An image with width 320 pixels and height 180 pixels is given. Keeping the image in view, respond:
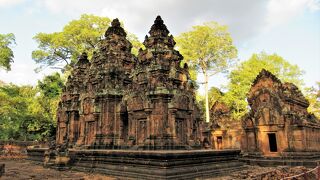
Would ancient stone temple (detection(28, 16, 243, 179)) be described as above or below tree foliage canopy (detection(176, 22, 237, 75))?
below

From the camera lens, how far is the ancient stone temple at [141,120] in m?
7.48

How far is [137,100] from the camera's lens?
385 inches

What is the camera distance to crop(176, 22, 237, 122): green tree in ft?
88.7

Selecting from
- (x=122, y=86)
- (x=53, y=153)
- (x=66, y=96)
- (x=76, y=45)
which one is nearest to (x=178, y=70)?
(x=122, y=86)

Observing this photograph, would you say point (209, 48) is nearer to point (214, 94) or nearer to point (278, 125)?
point (214, 94)

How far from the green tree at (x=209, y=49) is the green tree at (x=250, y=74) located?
1.76m

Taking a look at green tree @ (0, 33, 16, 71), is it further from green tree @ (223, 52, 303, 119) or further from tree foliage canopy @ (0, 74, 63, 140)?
green tree @ (223, 52, 303, 119)

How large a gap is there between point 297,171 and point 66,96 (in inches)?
488

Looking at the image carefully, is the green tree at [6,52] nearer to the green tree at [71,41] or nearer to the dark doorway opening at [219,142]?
the green tree at [71,41]

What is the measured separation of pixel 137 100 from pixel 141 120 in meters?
0.81

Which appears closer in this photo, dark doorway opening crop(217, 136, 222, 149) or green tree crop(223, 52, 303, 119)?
dark doorway opening crop(217, 136, 222, 149)

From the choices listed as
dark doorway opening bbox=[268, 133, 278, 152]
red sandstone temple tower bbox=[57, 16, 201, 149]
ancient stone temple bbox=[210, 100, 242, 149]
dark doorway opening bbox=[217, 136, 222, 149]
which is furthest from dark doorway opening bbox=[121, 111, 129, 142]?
dark doorway opening bbox=[268, 133, 278, 152]

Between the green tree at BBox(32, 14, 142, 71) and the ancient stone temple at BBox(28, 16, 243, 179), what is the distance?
42.6 ft

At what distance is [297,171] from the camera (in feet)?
30.0
